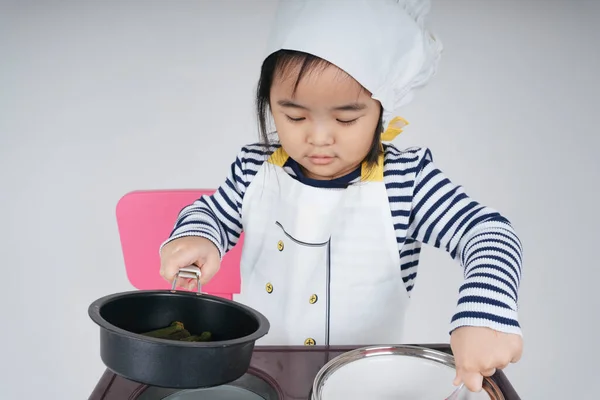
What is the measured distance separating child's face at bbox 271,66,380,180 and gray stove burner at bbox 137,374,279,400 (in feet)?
0.82

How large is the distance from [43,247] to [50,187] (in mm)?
128

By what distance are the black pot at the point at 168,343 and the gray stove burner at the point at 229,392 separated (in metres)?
0.05

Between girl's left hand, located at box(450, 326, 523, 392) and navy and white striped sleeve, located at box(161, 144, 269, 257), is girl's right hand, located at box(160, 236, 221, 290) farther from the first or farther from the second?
girl's left hand, located at box(450, 326, 523, 392)

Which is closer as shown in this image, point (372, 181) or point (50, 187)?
point (372, 181)

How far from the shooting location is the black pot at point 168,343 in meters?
0.48

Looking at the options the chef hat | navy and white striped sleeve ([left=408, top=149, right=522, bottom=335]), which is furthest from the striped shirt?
the chef hat

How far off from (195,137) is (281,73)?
727 millimetres

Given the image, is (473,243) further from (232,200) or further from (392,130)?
(232,200)

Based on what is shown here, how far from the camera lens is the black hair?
0.70m

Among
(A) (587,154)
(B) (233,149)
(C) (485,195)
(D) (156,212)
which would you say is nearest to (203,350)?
(D) (156,212)

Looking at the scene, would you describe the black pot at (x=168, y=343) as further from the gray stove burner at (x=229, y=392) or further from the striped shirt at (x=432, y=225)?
the striped shirt at (x=432, y=225)

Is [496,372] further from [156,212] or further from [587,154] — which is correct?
[587,154]

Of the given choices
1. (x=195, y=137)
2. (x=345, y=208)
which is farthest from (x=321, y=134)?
(x=195, y=137)

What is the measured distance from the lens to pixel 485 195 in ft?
4.72
